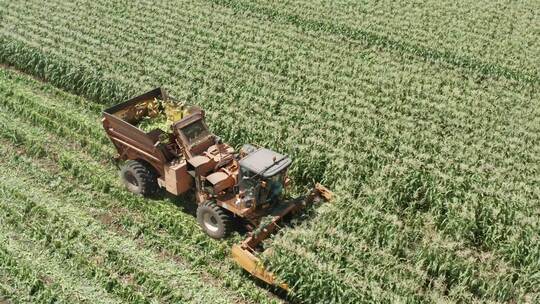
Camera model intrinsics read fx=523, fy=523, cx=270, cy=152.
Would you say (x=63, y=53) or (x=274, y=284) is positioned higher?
(x=63, y=53)

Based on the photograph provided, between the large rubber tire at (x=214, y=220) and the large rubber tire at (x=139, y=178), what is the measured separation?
68.6 inches

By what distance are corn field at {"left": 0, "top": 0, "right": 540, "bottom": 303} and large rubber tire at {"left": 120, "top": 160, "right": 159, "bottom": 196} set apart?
0.35 meters

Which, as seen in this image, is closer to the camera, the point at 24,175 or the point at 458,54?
the point at 24,175

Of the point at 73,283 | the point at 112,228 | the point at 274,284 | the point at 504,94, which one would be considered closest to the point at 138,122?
the point at 112,228

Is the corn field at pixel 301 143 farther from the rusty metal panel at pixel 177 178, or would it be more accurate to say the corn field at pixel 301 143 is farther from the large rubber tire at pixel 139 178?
the rusty metal panel at pixel 177 178

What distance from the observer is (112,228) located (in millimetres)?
12031

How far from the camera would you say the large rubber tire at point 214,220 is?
1129cm

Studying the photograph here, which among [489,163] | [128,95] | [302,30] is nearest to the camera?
[489,163]

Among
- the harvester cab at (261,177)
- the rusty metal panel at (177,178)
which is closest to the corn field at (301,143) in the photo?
the rusty metal panel at (177,178)

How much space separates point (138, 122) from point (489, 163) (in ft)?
29.8

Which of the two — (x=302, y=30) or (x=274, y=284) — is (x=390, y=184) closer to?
(x=274, y=284)

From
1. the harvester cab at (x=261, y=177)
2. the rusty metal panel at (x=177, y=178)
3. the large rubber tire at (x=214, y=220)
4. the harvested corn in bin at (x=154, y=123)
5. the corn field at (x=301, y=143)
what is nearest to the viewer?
the corn field at (x=301, y=143)

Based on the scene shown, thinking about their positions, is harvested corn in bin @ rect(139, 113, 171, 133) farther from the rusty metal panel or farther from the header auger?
the rusty metal panel

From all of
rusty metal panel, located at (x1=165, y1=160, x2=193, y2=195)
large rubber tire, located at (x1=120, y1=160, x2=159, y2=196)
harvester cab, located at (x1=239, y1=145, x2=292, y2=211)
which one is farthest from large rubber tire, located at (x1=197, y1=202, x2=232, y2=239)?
large rubber tire, located at (x1=120, y1=160, x2=159, y2=196)
